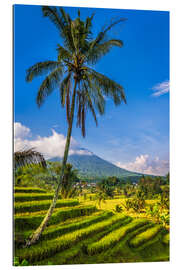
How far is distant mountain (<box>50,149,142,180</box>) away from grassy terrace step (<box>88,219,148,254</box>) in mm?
691

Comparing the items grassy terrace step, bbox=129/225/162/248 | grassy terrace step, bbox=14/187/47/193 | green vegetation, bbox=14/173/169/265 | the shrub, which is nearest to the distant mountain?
green vegetation, bbox=14/173/169/265

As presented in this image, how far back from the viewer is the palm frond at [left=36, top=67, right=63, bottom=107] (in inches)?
152

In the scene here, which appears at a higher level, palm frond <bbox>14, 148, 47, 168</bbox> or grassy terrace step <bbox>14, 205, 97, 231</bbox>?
palm frond <bbox>14, 148, 47, 168</bbox>

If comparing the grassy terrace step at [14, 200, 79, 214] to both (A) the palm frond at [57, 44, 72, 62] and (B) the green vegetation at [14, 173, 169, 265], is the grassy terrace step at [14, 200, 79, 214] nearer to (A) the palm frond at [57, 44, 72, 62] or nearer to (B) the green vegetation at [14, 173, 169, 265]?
(B) the green vegetation at [14, 173, 169, 265]

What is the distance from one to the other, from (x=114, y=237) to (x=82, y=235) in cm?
46

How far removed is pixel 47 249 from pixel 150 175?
1.83m

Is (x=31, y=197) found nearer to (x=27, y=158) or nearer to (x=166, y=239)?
(x=27, y=158)

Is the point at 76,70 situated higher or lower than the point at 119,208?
higher

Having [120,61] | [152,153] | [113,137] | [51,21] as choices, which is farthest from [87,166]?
[51,21]

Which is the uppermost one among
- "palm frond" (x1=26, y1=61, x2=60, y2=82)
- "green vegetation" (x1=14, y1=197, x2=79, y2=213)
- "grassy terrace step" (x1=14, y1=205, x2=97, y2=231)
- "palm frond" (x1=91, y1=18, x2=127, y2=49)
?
"palm frond" (x1=91, y1=18, x2=127, y2=49)

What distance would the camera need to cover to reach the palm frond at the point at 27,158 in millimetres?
3559

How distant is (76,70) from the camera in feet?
12.7

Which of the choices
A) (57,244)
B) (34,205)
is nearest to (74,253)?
(57,244)

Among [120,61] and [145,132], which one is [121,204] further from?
[120,61]
